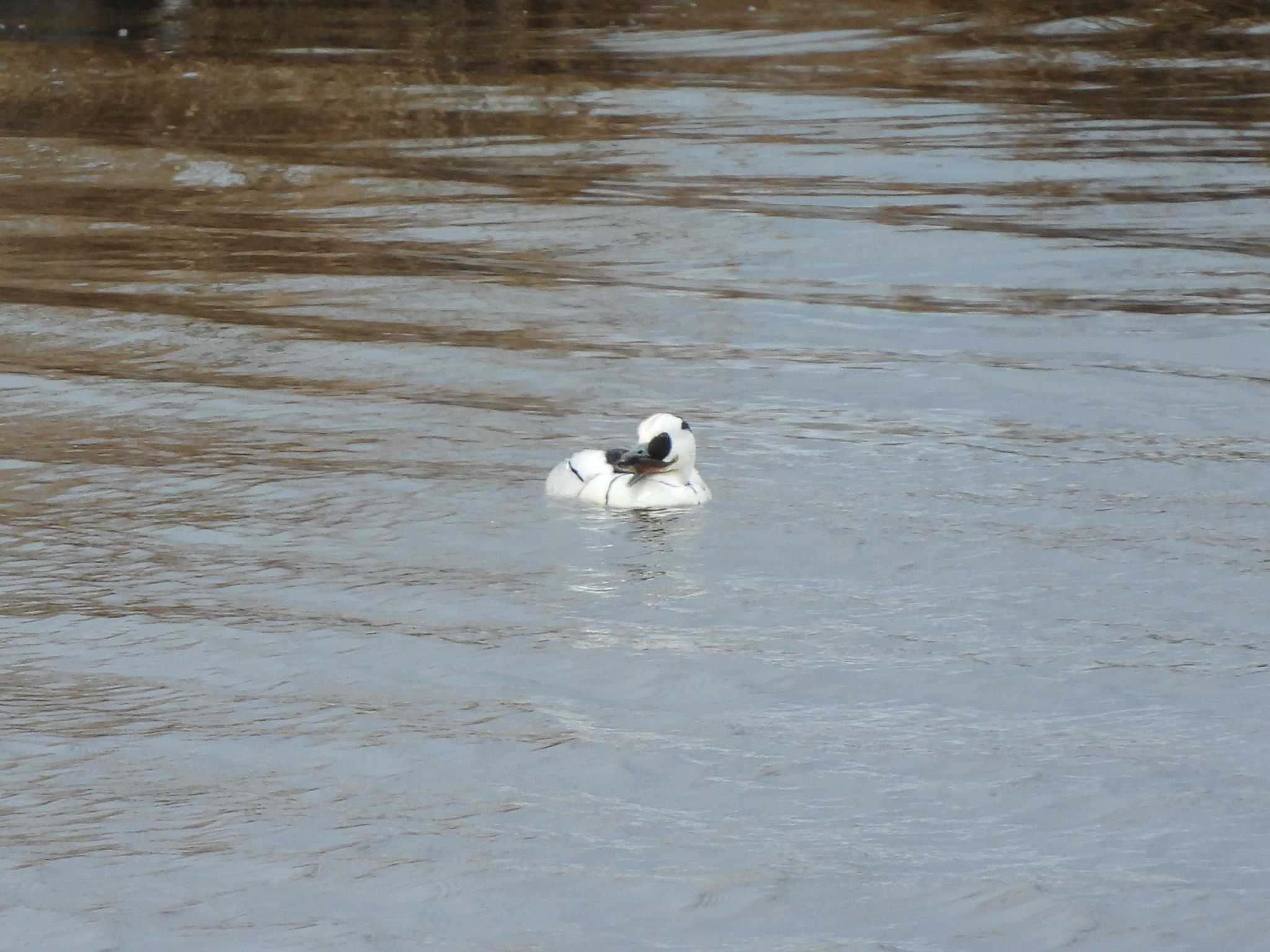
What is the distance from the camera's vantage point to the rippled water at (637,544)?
5840 mm

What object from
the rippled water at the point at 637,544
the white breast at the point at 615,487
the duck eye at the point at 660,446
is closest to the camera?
the rippled water at the point at 637,544

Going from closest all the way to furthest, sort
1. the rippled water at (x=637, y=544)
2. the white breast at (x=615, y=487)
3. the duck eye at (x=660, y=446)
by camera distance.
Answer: the rippled water at (x=637, y=544)
the duck eye at (x=660, y=446)
the white breast at (x=615, y=487)

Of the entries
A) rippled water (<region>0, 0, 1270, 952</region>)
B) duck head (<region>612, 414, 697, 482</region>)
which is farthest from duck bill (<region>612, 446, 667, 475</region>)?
rippled water (<region>0, 0, 1270, 952</region>)

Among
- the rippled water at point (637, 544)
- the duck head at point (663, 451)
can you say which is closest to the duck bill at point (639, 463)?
the duck head at point (663, 451)

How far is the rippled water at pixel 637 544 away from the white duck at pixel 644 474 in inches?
4.0

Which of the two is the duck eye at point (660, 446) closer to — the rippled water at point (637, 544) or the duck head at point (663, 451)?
the duck head at point (663, 451)

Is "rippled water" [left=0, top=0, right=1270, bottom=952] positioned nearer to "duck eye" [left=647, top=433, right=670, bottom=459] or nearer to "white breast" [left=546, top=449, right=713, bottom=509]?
"white breast" [left=546, top=449, right=713, bottom=509]

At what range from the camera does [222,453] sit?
990 centimetres

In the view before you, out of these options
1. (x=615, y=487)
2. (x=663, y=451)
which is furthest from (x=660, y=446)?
(x=615, y=487)

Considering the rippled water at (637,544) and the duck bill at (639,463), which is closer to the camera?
the rippled water at (637,544)

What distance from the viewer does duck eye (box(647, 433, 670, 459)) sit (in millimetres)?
8938

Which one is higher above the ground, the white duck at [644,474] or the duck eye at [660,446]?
the duck eye at [660,446]

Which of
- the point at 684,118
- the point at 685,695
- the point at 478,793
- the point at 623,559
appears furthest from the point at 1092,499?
the point at 684,118

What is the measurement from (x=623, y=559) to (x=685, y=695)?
1582 millimetres
